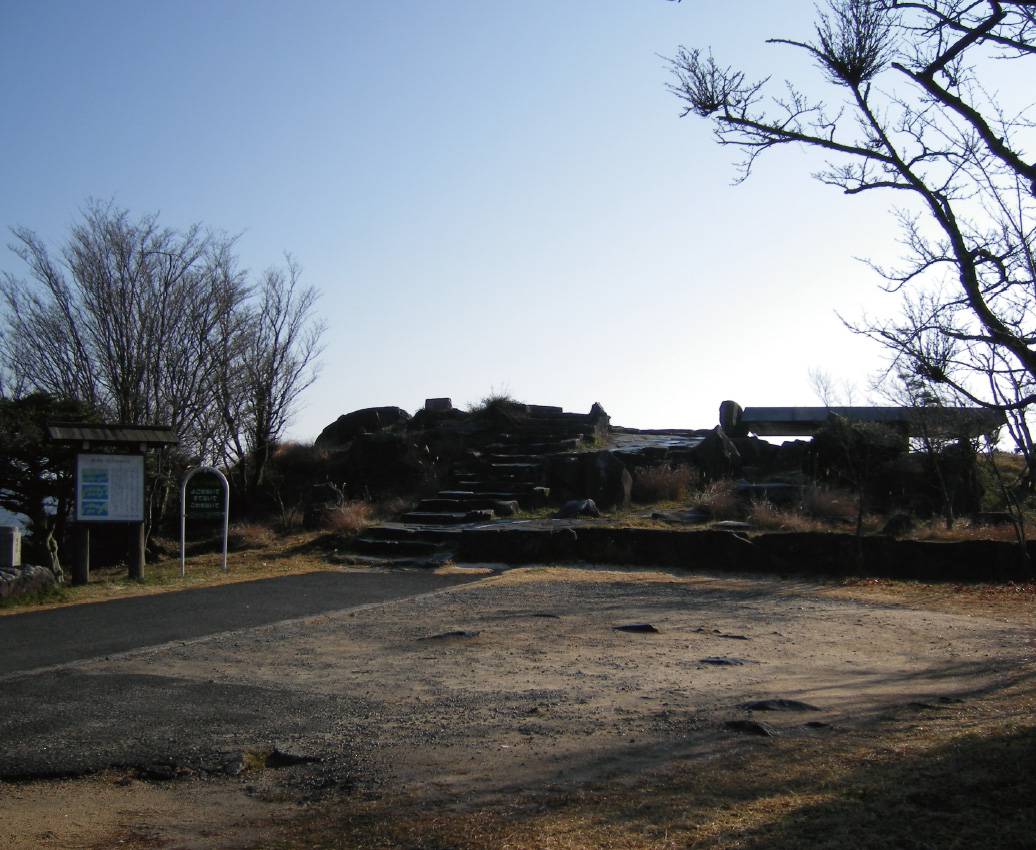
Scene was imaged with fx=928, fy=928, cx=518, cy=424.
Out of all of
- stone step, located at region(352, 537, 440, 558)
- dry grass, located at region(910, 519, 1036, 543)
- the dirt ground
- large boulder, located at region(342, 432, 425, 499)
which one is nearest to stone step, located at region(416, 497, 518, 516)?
stone step, located at region(352, 537, 440, 558)

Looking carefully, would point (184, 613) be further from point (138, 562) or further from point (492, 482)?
point (492, 482)

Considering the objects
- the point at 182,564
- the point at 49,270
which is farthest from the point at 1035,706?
the point at 49,270

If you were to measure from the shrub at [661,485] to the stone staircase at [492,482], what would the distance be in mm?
1758

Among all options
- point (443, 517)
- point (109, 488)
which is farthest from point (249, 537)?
point (109, 488)

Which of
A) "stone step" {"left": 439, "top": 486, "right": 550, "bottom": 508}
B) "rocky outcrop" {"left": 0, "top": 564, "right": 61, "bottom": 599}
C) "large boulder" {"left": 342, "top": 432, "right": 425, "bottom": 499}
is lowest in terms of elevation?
"rocky outcrop" {"left": 0, "top": 564, "right": 61, "bottom": 599}

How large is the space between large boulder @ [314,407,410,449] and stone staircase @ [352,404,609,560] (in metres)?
3.59

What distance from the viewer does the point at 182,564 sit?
12.5 meters

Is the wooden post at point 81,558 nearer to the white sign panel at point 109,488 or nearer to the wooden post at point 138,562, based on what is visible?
the white sign panel at point 109,488

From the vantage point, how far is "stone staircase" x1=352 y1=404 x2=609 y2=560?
46.9 feet

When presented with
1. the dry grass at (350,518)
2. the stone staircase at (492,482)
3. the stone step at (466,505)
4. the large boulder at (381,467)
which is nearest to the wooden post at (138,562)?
the stone staircase at (492,482)

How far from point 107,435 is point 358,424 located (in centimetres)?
1307

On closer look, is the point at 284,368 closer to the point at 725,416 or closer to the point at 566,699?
the point at 725,416

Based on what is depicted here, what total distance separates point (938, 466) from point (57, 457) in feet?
46.9

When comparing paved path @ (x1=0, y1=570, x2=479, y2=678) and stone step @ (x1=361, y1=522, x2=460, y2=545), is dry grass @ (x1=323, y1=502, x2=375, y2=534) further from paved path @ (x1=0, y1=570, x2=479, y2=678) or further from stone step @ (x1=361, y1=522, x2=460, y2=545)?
paved path @ (x1=0, y1=570, x2=479, y2=678)
